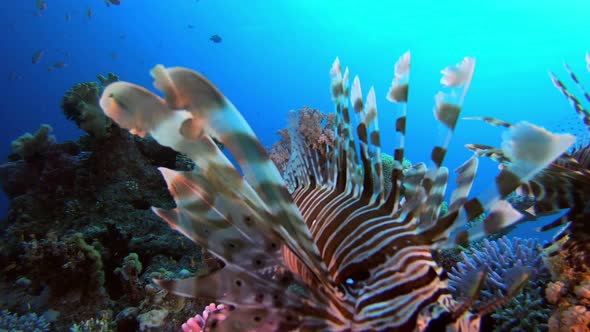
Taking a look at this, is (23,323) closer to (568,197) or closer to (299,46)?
(568,197)

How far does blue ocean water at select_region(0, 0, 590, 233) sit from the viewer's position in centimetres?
3728

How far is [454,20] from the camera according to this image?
4819cm

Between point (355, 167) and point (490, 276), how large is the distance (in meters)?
1.58

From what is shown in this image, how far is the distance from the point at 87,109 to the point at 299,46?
5992cm

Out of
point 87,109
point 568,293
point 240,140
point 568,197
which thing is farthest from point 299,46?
point 240,140

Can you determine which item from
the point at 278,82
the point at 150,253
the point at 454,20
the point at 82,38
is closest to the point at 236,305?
the point at 150,253

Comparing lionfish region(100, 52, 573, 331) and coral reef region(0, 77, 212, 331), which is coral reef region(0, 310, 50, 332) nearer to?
coral reef region(0, 77, 212, 331)

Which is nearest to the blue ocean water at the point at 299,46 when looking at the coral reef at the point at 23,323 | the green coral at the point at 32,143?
the green coral at the point at 32,143

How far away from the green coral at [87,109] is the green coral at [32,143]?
699mm

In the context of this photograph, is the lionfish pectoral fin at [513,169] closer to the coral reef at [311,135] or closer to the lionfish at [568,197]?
the lionfish at [568,197]

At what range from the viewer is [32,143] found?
6.07m

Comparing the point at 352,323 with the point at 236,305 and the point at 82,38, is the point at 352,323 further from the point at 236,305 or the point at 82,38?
the point at 82,38

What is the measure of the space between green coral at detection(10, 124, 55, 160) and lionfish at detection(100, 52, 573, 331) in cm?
657

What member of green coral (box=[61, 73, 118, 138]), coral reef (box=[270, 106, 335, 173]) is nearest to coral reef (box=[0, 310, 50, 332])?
green coral (box=[61, 73, 118, 138])
